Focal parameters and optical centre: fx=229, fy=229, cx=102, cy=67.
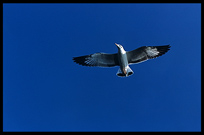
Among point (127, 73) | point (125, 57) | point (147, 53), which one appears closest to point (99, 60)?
point (125, 57)

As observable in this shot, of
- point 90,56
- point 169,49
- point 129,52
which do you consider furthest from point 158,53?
point 90,56

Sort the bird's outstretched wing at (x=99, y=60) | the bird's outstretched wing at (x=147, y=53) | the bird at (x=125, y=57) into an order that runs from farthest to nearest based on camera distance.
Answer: the bird's outstretched wing at (x=99, y=60) < the bird's outstretched wing at (x=147, y=53) < the bird at (x=125, y=57)

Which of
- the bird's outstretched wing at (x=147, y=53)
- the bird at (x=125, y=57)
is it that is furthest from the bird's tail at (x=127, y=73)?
the bird's outstretched wing at (x=147, y=53)

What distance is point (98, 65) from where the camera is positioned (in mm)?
11562

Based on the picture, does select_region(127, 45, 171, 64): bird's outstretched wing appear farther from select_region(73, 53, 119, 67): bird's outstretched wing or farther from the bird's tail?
select_region(73, 53, 119, 67): bird's outstretched wing

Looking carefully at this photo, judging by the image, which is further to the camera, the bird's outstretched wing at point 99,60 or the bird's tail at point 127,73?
the bird's outstretched wing at point 99,60

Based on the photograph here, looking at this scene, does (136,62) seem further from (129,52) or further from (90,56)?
(90,56)

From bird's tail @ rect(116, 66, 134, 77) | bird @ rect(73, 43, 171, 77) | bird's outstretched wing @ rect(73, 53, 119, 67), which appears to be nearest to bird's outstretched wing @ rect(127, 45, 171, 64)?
bird @ rect(73, 43, 171, 77)

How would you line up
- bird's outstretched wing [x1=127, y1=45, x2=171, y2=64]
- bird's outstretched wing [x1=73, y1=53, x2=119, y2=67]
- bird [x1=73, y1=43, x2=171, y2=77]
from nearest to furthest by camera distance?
1. bird [x1=73, y1=43, x2=171, y2=77]
2. bird's outstretched wing [x1=127, y1=45, x2=171, y2=64]
3. bird's outstretched wing [x1=73, y1=53, x2=119, y2=67]

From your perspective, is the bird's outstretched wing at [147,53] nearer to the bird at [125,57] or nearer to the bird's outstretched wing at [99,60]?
the bird at [125,57]

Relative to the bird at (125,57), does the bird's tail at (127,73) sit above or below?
below


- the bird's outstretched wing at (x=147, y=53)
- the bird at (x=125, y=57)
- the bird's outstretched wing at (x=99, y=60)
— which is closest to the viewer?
the bird at (x=125, y=57)

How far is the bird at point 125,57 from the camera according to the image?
10.9m

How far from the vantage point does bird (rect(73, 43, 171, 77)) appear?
10852mm
